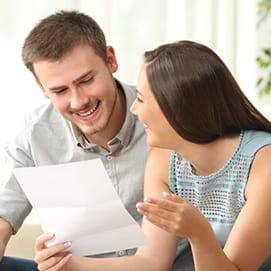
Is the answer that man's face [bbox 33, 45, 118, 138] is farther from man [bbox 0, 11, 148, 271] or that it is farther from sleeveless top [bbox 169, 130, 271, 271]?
sleeveless top [bbox 169, 130, 271, 271]

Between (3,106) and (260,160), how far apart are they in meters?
1.79

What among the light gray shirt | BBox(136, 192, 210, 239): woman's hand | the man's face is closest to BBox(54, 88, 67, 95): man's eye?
the man's face

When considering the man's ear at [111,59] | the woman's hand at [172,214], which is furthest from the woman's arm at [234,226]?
the man's ear at [111,59]

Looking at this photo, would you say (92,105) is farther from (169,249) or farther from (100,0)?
(100,0)

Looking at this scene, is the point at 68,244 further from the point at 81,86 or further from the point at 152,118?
the point at 81,86

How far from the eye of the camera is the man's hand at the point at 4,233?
1878mm

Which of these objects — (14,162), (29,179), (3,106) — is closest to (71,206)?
(29,179)

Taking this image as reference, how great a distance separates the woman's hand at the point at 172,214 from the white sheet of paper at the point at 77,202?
A: 0.44 feet

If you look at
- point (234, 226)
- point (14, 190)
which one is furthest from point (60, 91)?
point (234, 226)

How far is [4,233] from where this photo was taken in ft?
6.28

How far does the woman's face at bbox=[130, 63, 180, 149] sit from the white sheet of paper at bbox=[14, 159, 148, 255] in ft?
0.76

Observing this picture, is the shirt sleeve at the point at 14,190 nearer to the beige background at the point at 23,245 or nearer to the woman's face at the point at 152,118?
the beige background at the point at 23,245

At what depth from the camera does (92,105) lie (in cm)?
187

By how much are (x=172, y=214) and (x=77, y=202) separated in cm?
23
